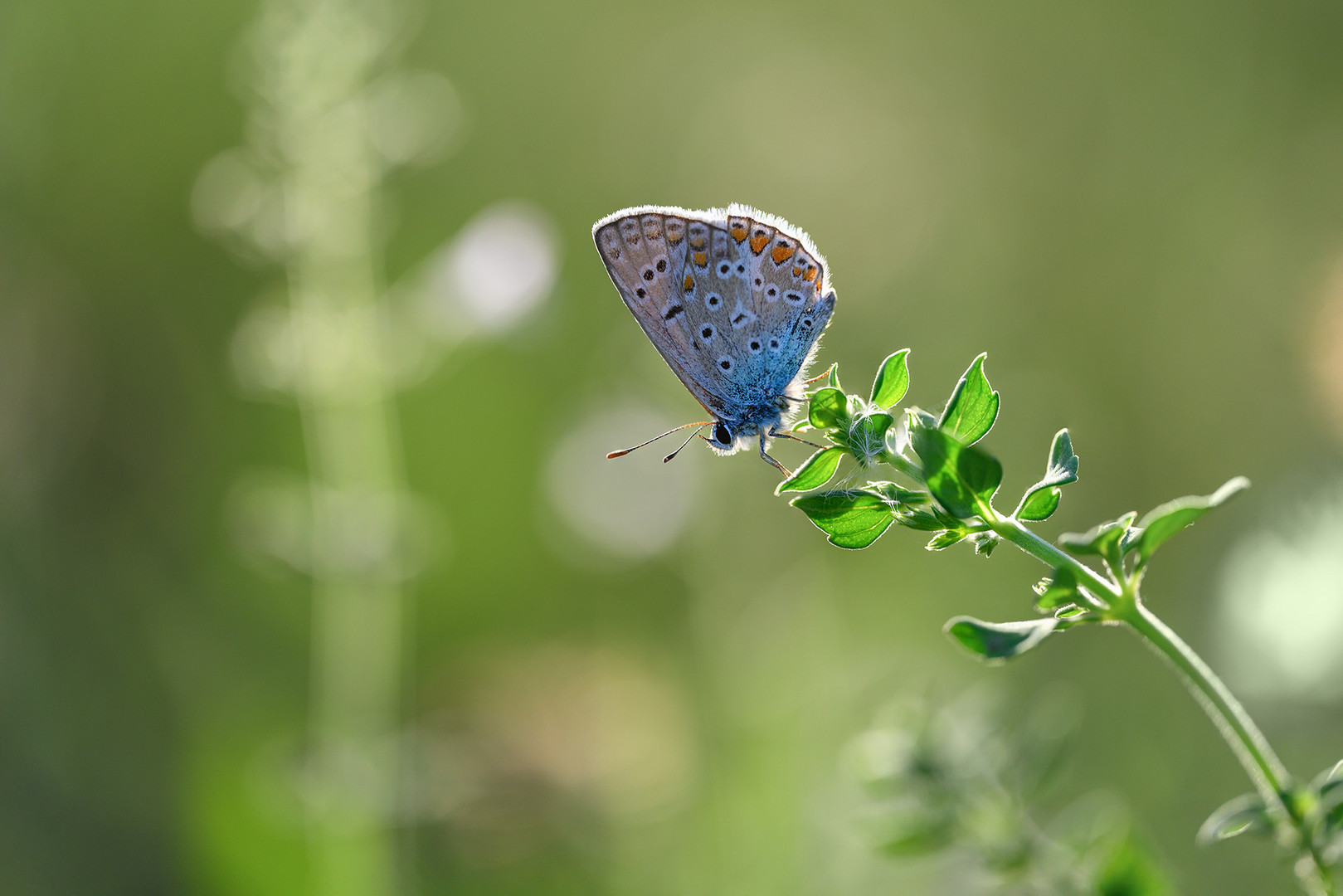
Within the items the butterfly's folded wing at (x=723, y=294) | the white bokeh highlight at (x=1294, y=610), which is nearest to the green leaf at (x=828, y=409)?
the butterfly's folded wing at (x=723, y=294)

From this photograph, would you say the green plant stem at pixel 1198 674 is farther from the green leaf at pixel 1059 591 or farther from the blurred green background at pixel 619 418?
the blurred green background at pixel 619 418

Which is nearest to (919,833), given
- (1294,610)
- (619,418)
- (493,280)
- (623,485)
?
(1294,610)

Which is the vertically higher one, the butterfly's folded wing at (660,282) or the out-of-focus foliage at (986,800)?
the butterfly's folded wing at (660,282)

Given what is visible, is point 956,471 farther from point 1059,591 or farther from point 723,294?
point 723,294

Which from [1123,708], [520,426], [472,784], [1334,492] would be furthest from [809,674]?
[520,426]

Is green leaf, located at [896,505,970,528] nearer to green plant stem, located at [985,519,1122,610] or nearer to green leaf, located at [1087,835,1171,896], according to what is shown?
green plant stem, located at [985,519,1122,610]

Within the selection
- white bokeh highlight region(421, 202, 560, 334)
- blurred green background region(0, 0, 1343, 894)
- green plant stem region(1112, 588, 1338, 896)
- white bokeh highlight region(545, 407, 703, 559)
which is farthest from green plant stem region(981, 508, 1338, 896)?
white bokeh highlight region(545, 407, 703, 559)
